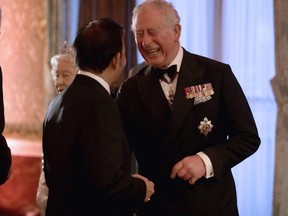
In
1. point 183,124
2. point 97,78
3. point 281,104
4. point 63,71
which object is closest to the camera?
point 97,78

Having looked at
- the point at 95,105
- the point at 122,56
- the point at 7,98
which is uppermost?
the point at 122,56

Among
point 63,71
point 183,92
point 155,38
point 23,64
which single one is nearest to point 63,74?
point 63,71

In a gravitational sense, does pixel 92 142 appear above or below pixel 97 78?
below

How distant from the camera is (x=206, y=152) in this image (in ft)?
5.94

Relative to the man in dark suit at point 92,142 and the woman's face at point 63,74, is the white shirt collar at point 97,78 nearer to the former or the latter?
the man in dark suit at point 92,142

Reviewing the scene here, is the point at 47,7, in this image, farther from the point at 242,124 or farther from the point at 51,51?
the point at 242,124

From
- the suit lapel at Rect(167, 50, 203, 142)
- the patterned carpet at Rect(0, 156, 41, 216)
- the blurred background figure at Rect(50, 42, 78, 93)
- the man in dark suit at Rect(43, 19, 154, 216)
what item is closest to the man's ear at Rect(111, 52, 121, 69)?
the man in dark suit at Rect(43, 19, 154, 216)

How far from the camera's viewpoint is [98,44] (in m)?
1.58

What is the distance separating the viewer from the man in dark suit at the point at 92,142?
1.50m

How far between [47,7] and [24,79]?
0.78 m

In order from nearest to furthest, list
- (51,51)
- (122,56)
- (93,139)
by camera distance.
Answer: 1. (93,139)
2. (122,56)
3. (51,51)

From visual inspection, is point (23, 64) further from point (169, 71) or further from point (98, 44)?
point (98, 44)

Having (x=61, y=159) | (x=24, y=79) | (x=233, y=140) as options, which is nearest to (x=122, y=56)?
(x=61, y=159)

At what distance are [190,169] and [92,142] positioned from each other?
1.41ft
